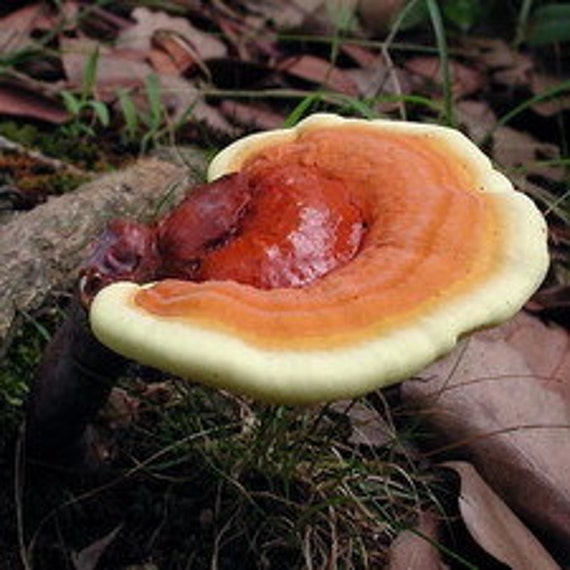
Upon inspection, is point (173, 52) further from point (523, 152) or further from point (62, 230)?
point (62, 230)

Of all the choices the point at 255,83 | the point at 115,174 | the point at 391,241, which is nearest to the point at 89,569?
the point at 391,241

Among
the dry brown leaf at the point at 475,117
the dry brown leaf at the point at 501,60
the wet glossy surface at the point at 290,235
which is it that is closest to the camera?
the wet glossy surface at the point at 290,235

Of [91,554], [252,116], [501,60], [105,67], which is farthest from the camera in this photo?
[501,60]

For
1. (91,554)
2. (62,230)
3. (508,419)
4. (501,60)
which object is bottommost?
(501,60)

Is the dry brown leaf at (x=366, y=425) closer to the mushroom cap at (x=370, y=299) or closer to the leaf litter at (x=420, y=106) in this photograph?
the leaf litter at (x=420, y=106)

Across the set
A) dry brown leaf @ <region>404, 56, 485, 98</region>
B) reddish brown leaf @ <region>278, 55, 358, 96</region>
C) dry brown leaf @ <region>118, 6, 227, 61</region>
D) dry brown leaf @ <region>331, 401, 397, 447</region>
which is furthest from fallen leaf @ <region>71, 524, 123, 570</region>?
dry brown leaf @ <region>404, 56, 485, 98</region>

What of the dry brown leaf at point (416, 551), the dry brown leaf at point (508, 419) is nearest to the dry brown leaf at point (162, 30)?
the dry brown leaf at point (508, 419)

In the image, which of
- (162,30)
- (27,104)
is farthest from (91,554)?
(162,30)
